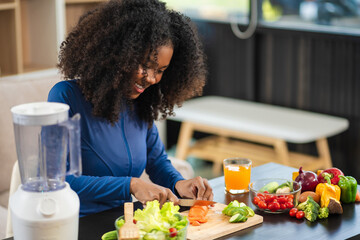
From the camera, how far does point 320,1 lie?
4070 millimetres

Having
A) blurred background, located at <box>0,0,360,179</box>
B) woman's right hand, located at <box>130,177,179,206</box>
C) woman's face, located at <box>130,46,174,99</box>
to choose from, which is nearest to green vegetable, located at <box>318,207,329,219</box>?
woman's right hand, located at <box>130,177,179,206</box>

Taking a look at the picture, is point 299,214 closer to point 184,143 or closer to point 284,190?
point 284,190

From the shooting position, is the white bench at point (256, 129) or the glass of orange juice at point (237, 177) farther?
the white bench at point (256, 129)

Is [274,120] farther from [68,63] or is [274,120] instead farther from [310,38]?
[68,63]

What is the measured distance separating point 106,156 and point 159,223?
549 mm

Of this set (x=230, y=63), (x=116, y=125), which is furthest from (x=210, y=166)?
(x=116, y=125)

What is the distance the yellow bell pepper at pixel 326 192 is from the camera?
6.05 ft

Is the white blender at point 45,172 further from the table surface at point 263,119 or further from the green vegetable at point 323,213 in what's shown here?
the table surface at point 263,119

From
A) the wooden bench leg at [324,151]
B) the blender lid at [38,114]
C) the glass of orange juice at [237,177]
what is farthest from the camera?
the wooden bench leg at [324,151]

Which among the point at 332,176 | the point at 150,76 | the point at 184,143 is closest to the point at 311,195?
the point at 332,176

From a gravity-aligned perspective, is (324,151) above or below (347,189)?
below

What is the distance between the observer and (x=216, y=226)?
1.70m

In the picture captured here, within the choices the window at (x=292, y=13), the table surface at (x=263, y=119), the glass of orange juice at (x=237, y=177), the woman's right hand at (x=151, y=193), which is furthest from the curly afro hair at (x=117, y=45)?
the window at (x=292, y=13)

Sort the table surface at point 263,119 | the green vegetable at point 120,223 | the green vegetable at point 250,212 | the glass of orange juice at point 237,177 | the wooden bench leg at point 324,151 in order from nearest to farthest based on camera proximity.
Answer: the green vegetable at point 120,223 → the green vegetable at point 250,212 → the glass of orange juice at point 237,177 → the table surface at point 263,119 → the wooden bench leg at point 324,151
